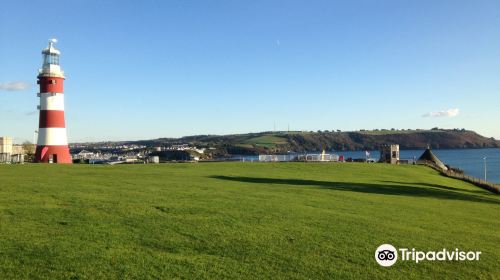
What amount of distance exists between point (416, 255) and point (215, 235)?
4878 millimetres

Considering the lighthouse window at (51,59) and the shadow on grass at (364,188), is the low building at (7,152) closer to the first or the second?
the lighthouse window at (51,59)

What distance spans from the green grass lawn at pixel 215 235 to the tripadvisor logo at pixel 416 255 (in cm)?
21

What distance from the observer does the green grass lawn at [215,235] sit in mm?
8320

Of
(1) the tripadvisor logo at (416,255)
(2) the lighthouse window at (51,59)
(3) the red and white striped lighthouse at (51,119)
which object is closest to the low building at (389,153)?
(3) the red and white striped lighthouse at (51,119)

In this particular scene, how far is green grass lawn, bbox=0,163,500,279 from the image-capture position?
8.32m

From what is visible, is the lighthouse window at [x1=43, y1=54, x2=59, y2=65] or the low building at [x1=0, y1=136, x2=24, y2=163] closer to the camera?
the lighthouse window at [x1=43, y1=54, x2=59, y2=65]

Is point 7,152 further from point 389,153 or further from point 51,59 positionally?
point 389,153

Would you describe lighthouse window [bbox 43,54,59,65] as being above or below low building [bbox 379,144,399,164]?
above

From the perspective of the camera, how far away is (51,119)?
35.4 metres

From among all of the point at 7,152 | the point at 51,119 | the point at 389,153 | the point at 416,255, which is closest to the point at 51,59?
the point at 51,119

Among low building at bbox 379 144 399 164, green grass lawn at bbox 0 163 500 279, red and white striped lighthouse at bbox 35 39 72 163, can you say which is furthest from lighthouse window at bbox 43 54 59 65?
low building at bbox 379 144 399 164

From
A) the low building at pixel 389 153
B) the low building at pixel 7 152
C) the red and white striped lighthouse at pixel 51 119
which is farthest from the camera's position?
the low building at pixel 389 153

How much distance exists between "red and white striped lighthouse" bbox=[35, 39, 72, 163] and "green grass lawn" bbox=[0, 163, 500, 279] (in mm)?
19319

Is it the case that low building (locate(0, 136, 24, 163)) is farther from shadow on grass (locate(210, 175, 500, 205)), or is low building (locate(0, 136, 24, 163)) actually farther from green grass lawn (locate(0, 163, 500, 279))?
green grass lawn (locate(0, 163, 500, 279))
